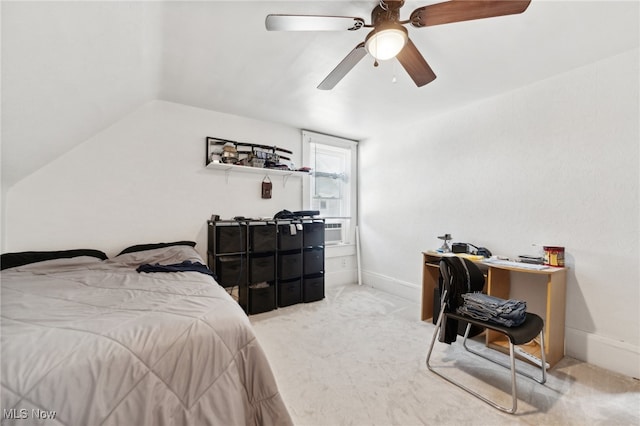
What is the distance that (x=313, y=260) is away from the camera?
11.5 ft

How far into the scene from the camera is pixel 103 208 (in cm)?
263

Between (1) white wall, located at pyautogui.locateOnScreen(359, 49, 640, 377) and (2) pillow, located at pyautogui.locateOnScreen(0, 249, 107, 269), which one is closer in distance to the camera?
(1) white wall, located at pyautogui.locateOnScreen(359, 49, 640, 377)

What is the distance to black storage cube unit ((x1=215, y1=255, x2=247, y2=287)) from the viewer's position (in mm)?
2854

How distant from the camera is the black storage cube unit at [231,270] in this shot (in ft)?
9.36

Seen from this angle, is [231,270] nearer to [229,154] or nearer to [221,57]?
[229,154]

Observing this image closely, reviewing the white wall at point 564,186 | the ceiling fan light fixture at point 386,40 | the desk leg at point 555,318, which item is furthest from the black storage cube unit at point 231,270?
the desk leg at point 555,318

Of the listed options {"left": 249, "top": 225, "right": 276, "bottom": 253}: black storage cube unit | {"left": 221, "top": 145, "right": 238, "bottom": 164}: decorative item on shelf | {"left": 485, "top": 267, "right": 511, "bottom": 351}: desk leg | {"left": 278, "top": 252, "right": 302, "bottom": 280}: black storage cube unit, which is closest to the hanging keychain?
{"left": 221, "top": 145, "right": 238, "bottom": 164}: decorative item on shelf

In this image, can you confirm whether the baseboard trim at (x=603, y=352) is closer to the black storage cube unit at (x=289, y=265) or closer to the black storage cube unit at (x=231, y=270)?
the black storage cube unit at (x=289, y=265)

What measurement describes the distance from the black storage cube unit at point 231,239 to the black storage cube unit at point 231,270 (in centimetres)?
9

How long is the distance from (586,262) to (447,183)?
1455mm

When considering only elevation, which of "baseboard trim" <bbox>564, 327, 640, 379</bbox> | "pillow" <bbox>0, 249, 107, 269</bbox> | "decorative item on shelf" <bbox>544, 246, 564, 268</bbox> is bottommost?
"baseboard trim" <bbox>564, 327, 640, 379</bbox>

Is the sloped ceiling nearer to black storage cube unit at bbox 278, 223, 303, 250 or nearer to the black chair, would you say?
black storage cube unit at bbox 278, 223, 303, 250

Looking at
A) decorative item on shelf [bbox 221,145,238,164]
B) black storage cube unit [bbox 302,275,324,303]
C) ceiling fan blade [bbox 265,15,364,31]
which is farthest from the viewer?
black storage cube unit [bbox 302,275,324,303]

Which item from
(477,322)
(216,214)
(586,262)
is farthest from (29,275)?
(586,262)
